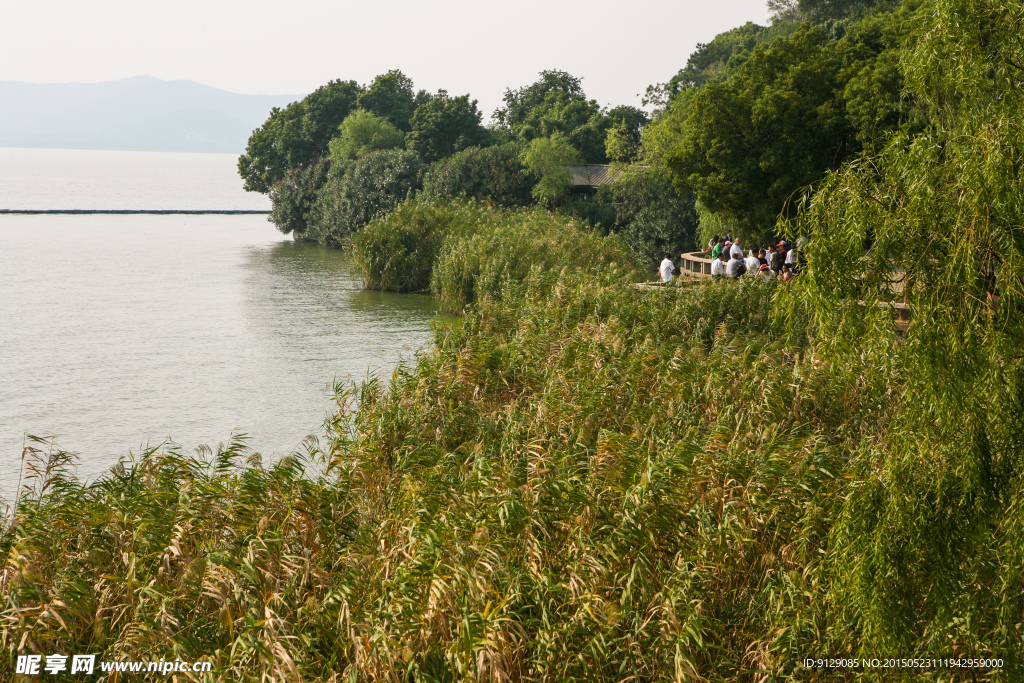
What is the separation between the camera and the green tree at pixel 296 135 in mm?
60875

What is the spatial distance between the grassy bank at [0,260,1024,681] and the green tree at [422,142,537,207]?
3419cm

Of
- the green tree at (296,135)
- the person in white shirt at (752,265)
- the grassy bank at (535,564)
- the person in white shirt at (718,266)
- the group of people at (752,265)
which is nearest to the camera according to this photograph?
the grassy bank at (535,564)

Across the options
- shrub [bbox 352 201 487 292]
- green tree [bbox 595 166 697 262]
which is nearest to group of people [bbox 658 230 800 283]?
shrub [bbox 352 201 487 292]

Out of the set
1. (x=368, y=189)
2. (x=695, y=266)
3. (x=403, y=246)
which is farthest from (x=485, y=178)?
(x=695, y=266)

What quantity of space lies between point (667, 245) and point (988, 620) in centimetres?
3287

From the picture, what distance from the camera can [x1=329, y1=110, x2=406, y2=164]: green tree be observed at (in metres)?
54.8

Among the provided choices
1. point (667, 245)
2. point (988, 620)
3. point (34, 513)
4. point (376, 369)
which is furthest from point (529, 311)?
point (667, 245)

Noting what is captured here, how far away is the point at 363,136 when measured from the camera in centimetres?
5559

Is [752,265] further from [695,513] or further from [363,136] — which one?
[363,136]

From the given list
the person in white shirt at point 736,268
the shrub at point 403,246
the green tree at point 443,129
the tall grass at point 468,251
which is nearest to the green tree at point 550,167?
the tall grass at point 468,251

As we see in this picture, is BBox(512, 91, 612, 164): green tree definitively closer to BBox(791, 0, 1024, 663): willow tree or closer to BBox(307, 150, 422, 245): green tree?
BBox(307, 150, 422, 245): green tree

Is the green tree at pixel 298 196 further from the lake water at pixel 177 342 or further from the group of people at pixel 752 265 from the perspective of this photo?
the group of people at pixel 752 265

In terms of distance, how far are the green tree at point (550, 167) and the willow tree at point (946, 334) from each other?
38083mm

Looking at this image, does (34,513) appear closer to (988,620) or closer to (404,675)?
(404,675)
